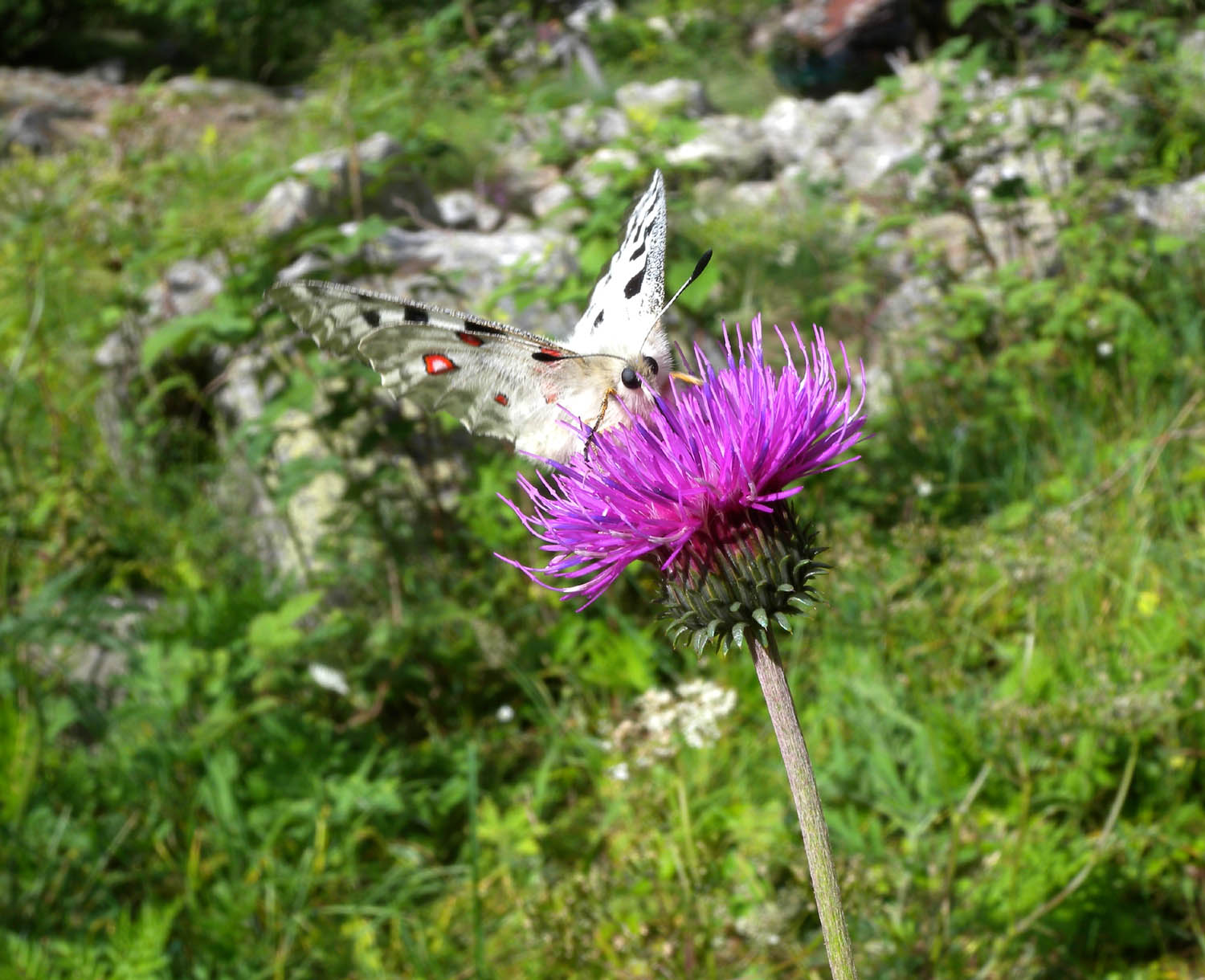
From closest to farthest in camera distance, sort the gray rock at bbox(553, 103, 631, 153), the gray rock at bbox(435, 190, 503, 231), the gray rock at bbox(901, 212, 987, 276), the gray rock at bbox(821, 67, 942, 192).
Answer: the gray rock at bbox(901, 212, 987, 276) < the gray rock at bbox(553, 103, 631, 153) < the gray rock at bbox(821, 67, 942, 192) < the gray rock at bbox(435, 190, 503, 231)

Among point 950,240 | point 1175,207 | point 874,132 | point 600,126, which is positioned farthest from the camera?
point 874,132

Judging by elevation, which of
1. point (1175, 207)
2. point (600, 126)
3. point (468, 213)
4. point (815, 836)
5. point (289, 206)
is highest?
point (815, 836)

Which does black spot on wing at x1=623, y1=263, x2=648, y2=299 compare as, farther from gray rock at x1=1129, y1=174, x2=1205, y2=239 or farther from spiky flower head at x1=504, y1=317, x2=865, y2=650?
gray rock at x1=1129, y1=174, x2=1205, y2=239

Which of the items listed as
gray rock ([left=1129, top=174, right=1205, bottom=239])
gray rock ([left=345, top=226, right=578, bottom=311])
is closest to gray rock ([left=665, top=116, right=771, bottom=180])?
gray rock ([left=345, top=226, right=578, bottom=311])

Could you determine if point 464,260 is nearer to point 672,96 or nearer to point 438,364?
point 438,364

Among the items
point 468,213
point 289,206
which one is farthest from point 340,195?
point 468,213

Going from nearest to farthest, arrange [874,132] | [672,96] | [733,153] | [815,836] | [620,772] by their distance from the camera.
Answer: [815,836] → [620,772] → [733,153] → [874,132] → [672,96]
